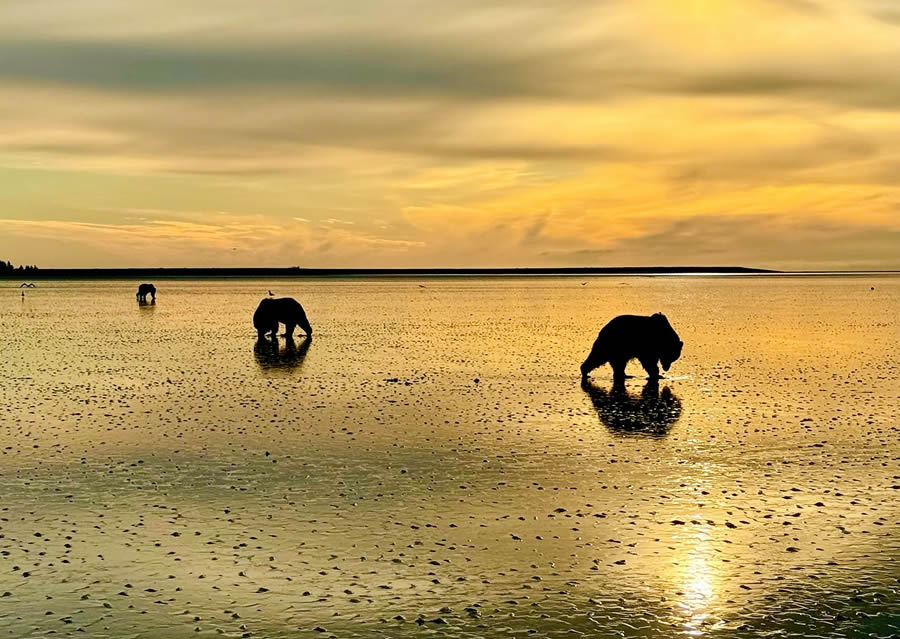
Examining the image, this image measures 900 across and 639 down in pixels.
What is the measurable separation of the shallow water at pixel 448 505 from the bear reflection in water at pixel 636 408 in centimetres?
17

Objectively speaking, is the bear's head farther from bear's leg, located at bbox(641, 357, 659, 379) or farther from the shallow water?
the shallow water

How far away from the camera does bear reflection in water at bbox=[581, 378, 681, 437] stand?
24.9 m

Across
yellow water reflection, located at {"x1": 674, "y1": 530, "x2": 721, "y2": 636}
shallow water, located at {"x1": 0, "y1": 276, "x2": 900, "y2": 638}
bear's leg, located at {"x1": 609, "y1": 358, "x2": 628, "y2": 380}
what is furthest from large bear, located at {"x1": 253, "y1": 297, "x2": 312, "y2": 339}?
yellow water reflection, located at {"x1": 674, "y1": 530, "x2": 721, "y2": 636}

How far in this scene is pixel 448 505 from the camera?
16.8 meters

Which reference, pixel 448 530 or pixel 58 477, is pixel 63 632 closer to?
pixel 448 530

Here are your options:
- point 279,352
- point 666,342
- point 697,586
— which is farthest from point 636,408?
point 279,352

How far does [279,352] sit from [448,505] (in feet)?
105

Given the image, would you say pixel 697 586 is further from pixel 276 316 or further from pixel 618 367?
pixel 276 316

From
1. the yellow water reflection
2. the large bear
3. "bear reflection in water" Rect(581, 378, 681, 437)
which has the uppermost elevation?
the large bear

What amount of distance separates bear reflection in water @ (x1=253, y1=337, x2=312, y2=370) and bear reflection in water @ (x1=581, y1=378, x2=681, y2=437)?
1400cm

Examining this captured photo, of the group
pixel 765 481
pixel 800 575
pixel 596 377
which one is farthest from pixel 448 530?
pixel 596 377

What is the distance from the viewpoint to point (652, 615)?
11.7 meters

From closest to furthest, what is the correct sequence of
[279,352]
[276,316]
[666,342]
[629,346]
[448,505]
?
[448,505], [629,346], [666,342], [279,352], [276,316]

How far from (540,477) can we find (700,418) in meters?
9.15
